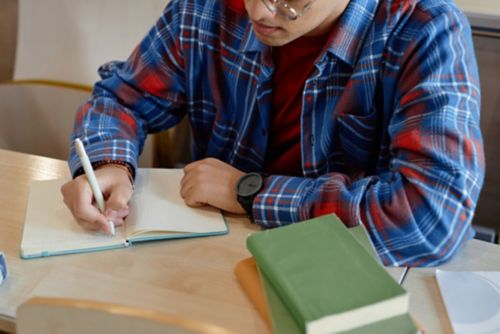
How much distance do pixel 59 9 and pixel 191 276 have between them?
4.76 ft

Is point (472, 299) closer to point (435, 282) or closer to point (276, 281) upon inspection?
point (435, 282)

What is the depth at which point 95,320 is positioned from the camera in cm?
64

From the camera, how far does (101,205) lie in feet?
3.54

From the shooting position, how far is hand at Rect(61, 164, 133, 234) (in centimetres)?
104

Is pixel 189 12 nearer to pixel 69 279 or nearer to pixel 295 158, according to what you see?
pixel 295 158

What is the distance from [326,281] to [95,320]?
0.32 meters

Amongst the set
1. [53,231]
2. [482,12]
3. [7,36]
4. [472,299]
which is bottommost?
[7,36]

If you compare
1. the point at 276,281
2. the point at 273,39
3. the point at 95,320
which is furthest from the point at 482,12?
the point at 95,320

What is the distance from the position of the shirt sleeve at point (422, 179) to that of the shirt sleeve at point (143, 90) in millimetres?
379

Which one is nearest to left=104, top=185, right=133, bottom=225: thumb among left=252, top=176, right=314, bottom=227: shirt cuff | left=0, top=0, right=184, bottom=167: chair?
left=252, top=176, right=314, bottom=227: shirt cuff

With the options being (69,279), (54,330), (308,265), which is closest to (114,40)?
(69,279)

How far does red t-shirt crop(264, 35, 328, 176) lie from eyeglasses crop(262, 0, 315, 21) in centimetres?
18

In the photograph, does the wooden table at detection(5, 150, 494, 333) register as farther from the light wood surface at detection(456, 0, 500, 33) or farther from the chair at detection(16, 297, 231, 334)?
the light wood surface at detection(456, 0, 500, 33)

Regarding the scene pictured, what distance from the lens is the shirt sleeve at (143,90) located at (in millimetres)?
1314
